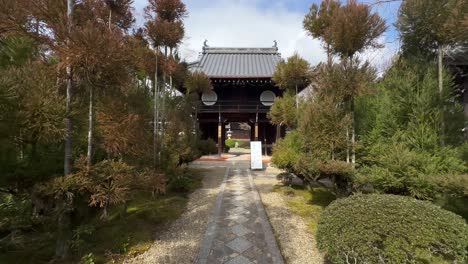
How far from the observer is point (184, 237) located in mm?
5062

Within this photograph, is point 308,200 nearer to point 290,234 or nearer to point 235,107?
point 290,234

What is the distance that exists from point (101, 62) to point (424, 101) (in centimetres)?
633

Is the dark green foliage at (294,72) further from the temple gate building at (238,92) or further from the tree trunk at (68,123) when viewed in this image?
the temple gate building at (238,92)

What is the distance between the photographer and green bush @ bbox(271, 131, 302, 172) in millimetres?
7996

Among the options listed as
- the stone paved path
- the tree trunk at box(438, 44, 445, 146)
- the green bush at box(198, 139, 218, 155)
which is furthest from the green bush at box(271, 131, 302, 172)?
the green bush at box(198, 139, 218, 155)

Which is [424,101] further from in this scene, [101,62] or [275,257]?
[101,62]

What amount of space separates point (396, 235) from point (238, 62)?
19.0 m

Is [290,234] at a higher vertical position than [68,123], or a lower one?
lower

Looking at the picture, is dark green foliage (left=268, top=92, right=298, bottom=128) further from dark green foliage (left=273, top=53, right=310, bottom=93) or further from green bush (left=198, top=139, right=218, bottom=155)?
green bush (left=198, top=139, right=218, bottom=155)

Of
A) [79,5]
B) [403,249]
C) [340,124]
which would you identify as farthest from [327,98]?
[79,5]

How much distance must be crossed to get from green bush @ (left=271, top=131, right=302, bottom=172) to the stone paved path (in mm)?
1302

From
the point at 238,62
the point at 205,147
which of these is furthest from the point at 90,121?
the point at 238,62

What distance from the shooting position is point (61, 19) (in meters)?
3.52

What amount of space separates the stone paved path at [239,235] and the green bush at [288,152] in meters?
1.30
